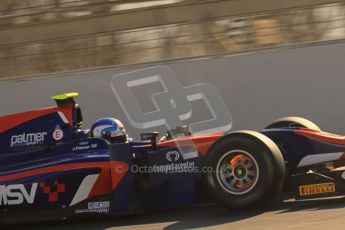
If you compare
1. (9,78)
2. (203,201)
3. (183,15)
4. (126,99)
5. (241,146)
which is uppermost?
(183,15)

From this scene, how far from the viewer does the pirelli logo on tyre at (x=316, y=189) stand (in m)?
5.72

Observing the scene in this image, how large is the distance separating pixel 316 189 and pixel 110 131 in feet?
6.97

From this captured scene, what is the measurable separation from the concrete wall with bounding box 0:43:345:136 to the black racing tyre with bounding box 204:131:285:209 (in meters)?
3.85

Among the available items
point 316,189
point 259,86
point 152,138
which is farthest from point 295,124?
point 259,86

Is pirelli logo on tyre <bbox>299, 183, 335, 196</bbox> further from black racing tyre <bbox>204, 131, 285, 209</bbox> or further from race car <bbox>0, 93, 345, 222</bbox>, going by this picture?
black racing tyre <bbox>204, 131, 285, 209</bbox>

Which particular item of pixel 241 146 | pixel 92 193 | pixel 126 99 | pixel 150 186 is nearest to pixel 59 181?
pixel 92 193

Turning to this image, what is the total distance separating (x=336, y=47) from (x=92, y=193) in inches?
190

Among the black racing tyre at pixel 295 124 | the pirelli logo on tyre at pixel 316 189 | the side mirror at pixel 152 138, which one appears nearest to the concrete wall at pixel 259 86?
the black racing tyre at pixel 295 124

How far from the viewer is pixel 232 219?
5594 millimetres

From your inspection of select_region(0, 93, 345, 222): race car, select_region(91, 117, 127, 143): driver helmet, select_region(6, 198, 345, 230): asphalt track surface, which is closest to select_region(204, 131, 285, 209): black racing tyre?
select_region(0, 93, 345, 222): race car

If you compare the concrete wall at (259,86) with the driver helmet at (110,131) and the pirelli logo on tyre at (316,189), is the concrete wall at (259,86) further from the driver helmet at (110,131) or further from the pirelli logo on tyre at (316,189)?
the pirelli logo on tyre at (316,189)

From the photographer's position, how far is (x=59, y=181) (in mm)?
6090

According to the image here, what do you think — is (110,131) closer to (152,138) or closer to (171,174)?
(152,138)

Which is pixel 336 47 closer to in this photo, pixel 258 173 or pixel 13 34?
pixel 258 173
